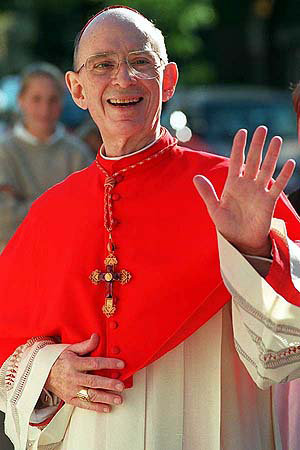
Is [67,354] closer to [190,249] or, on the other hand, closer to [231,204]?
[190,249]

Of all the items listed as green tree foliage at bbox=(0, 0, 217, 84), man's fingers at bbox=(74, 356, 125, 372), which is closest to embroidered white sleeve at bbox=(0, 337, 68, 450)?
man's fingers at bbox=(74, 356, 125, 372)

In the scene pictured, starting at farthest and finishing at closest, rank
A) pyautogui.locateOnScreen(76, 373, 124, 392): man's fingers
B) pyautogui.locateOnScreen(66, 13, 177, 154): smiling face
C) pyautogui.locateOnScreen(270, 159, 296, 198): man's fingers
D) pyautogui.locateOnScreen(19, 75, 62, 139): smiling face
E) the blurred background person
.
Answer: pyautogui.locateOnScreen(19, 75, 62, 139): smiling face < the blurred background person < pyautogui.locateOnScreen(66, 13, 177, 154): smiling face < pyautogui.locateOnScreen(76, 373, 124, 392): man's fingers < pyautogui.locateOnScreen(270, 159, 296, 198): man's fingers

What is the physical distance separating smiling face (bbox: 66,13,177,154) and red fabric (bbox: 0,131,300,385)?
0.12 metres

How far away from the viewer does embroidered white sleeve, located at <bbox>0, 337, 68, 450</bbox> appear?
3.51 meters

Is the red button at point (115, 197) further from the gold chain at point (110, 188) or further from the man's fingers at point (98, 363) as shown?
the man's fingers at point (98, 363)

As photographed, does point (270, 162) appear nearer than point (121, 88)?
Yes

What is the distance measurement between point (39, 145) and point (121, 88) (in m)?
3.92

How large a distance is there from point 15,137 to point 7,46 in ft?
69.8

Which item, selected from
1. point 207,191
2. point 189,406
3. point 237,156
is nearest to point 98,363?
point 189,406

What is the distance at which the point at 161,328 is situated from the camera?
335 cm

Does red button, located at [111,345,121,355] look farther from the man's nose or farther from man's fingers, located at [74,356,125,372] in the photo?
the man's nose

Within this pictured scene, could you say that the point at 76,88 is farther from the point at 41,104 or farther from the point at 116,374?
the point at 41,104

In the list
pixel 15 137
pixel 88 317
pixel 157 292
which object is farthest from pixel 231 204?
pixel 15 137

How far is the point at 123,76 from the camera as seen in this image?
341cm
